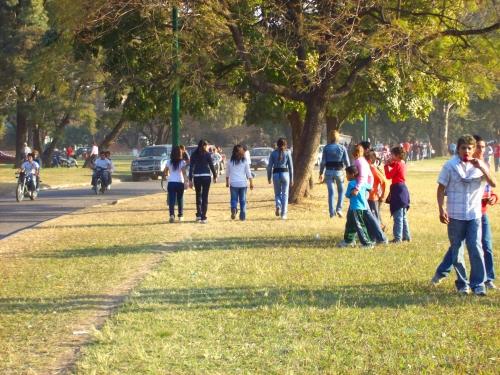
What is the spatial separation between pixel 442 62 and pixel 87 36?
8212 millimetres

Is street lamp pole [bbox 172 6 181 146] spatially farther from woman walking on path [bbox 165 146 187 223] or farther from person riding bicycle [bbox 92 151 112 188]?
person riding bicycle [bbox 92 151 112 188]

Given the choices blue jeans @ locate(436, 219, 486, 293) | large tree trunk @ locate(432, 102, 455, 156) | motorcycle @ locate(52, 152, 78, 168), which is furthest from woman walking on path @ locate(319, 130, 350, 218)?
large tree trunk @ locate(432, 102, 455, 156)

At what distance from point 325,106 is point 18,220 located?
7827 millimetres

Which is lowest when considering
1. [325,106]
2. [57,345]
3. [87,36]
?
[57,345]

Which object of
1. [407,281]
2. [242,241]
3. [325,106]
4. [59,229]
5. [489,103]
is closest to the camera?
[407,281]

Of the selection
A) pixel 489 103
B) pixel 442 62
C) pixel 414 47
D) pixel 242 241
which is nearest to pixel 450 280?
pixel 242 241

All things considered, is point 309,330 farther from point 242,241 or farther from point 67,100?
point 67,100

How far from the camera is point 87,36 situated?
18.7 meters

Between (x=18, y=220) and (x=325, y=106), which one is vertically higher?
(x=325, y=106)

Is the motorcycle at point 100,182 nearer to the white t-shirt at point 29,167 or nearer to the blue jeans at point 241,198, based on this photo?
the white t-shirt at point 29,167

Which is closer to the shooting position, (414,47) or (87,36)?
(414,47)

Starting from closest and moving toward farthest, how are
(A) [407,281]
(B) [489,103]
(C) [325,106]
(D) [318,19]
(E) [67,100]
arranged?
(A) [407,281]
(D) [318,19]
(C) [325,106]
(E) [67,100]
(B) [489,103]

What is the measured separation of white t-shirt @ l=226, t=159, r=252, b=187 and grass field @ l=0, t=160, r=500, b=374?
2.70m

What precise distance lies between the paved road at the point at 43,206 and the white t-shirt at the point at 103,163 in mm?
1018
